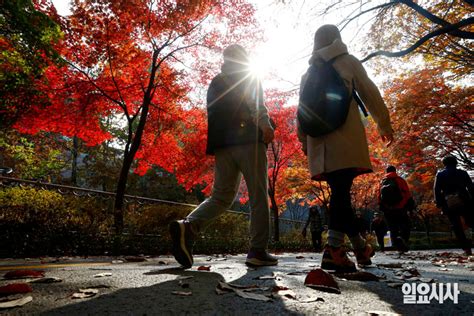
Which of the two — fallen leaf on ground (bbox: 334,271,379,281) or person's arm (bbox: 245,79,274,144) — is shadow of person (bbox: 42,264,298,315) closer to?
fallen leaf on ground (bbox: 334,271,379,281)

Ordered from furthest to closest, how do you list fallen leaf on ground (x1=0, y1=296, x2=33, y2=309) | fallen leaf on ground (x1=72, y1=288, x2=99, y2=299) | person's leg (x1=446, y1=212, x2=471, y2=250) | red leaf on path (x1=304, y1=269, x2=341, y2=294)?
person's leg (x1=446, y1=212, x2=471, y2=250), red leaf on path (x1=304, y1=269, x2=341, y2=294), fallen leaf on ground (x1=72, y1=288, x2=99, y2=299), fallen leaf on ground (x1=0, y1=296, x2=33, y2=309)

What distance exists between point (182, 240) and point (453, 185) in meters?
5.17

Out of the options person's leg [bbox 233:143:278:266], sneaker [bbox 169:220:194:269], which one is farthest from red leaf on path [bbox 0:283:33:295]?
person's leg [bbox 233:143:278:266]

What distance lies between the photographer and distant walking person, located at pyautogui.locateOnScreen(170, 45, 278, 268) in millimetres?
2766

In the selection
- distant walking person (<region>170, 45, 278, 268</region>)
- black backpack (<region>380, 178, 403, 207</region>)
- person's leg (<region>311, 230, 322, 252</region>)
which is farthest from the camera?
person's leg (<region>311, 230, 322, 252</region>)

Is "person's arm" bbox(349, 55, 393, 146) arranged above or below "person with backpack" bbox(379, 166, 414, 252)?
above

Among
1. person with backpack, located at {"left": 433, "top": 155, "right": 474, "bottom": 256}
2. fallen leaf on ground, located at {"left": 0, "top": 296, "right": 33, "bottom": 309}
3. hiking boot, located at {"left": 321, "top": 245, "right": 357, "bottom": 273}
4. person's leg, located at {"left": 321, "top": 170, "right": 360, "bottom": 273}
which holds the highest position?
person with backpack, located at {"left": 433, "top": 155, "right": 474, "bottom": 256}

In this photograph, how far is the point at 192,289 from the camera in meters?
1.70

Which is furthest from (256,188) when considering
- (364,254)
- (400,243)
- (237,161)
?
(400,243)

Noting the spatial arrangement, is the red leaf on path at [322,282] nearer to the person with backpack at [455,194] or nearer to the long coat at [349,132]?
the long coat at [349,132]

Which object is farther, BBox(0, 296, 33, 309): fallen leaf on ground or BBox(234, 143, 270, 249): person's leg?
BBox(234, 143, 270, 249): person's leg

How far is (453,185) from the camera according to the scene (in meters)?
5.53

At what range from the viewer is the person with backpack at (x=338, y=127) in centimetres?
251

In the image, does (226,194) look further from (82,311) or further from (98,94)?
(98,94)
